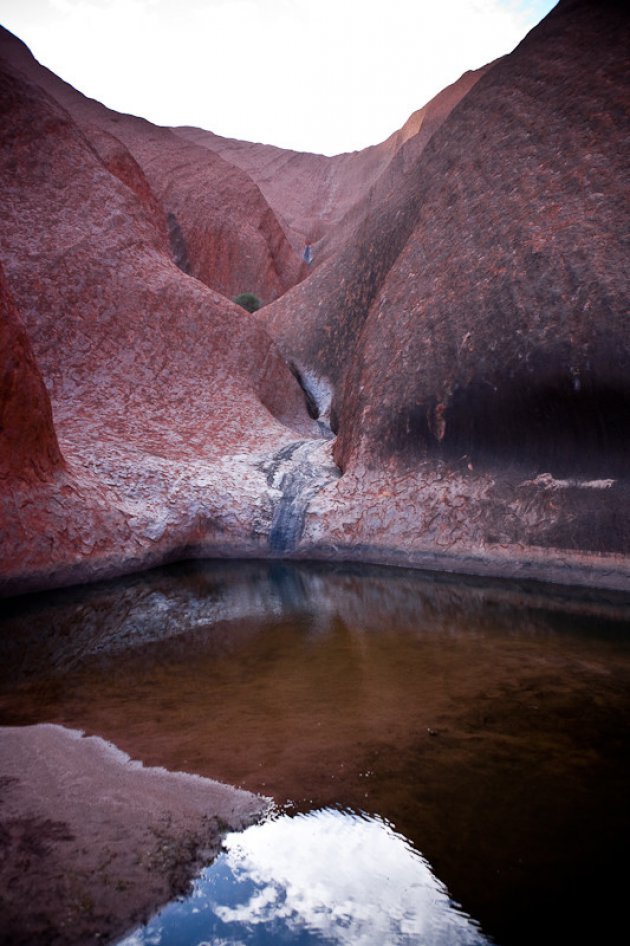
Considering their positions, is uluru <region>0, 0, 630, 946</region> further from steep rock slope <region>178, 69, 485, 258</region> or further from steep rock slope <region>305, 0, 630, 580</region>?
steep rock slope <region>178, 69, 485, 258</region>

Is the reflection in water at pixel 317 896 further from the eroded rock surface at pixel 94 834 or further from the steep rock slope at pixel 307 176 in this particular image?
the steep rock slope at pixel 307 176

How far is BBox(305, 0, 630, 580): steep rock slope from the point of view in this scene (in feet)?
20.1

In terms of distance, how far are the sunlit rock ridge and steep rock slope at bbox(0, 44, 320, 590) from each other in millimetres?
33

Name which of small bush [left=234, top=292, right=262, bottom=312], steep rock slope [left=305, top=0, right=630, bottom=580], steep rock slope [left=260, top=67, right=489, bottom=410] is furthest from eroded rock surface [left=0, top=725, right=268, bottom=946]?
small bush [left=234, top=292, right=262, bottom=312]

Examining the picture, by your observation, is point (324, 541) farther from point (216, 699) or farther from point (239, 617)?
point (216, 699)

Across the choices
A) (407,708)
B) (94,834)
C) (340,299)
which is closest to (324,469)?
(407,708)

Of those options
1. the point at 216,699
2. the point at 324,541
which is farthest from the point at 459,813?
the point at 324,541

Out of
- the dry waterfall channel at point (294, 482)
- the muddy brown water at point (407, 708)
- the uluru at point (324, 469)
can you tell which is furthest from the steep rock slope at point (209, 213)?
the muddy brown water at point (407, 708)

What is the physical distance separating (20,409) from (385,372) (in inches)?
169

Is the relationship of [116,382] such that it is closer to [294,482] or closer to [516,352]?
[294,482]

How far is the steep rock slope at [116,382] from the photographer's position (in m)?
6.35

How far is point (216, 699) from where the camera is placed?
10.5 feet

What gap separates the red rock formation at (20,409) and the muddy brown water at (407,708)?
1236 millimetres

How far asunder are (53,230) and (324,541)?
6.47 metres
